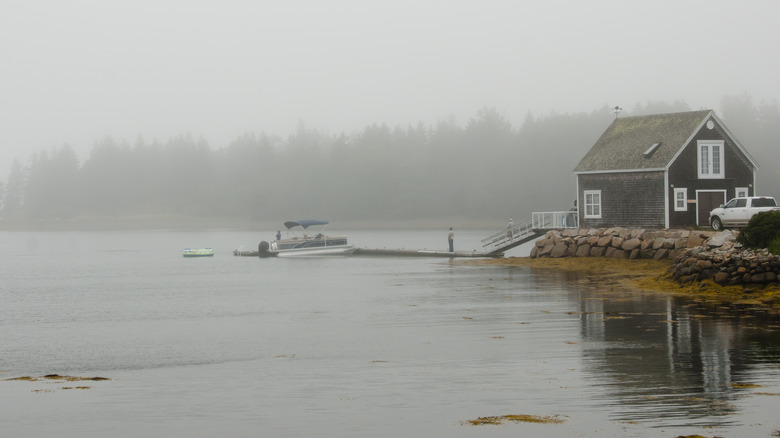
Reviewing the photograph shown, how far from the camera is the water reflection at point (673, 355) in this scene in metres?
16.0

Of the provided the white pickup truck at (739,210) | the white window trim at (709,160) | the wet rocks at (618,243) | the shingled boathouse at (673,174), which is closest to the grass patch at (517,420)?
the wet rocks at (618,243)

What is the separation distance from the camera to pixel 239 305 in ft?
136

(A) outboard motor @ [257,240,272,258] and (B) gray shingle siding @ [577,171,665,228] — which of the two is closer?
(B) gray shingle siding @ [577,171,665,228]

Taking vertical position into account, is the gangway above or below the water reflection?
above

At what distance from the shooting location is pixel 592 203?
5775 centimetres

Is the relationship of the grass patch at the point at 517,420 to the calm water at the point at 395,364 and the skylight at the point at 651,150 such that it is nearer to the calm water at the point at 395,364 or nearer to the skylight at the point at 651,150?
the calm water at the point at 395,364

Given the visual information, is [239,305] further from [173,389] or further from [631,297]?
[173,389]

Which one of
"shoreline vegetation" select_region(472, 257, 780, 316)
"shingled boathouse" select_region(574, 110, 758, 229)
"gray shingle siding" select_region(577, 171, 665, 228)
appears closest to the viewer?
"shoreline vegetation" select_region(472, 257, 780, 316)

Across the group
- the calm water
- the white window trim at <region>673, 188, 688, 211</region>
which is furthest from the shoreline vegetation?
the white window trim at <region>673, 188, 688, 211</region>

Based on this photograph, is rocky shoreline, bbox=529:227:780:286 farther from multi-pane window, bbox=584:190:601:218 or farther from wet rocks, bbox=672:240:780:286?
multi-pane window, bbox=584:190:601:218

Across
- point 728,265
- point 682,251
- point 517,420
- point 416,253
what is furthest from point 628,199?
point 517,420

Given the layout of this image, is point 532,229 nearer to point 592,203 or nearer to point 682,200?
point 592,203

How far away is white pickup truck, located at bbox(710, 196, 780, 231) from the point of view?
156ft

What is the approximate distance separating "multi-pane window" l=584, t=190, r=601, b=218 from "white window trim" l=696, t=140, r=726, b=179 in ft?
20.7
